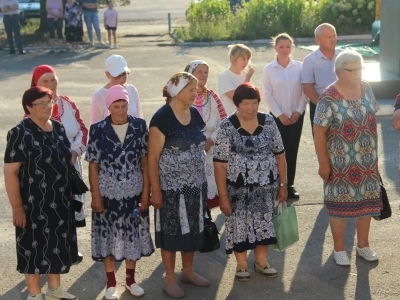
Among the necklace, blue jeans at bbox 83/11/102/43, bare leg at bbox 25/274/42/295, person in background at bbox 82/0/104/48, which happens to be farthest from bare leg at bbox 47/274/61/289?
blue jeans at bbox 83/11/102/43

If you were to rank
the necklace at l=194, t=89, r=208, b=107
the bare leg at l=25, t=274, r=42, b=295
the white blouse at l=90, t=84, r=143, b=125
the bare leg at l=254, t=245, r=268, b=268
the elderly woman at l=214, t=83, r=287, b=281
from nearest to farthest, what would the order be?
the bare leg at l=25, t=274, r=42, b=295 < the elderly woman at l=214, t=83, r=287, b=281 < the bare leg at l=254, t=245, r=268, b=268 < the white blouse at l=90, t=84, r=143, b=125 < the necklace at l=194, t=89, r=208, b=107

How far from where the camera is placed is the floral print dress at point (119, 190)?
19.1 ft

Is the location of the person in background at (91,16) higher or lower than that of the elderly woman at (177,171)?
lower

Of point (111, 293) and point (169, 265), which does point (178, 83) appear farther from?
point (111, 293)

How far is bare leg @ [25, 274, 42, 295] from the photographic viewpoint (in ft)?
18.7

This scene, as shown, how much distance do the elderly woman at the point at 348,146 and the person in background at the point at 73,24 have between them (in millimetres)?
15372

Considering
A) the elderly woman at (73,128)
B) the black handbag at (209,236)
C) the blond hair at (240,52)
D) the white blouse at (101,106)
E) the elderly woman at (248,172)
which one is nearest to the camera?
the elderly woman at (248,172)

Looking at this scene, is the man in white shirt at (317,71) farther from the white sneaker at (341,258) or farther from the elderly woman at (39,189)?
the elderly woman at (39,189)

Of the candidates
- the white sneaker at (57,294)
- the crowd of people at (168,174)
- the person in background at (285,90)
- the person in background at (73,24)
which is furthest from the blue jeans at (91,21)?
the white sneaker at (57,294)

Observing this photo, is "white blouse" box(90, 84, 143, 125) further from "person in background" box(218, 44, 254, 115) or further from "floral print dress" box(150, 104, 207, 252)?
"person in background" box(218, 44, 254, 115)

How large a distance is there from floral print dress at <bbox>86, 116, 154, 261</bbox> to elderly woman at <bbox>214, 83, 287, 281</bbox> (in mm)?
655

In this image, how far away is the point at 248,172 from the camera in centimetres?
609

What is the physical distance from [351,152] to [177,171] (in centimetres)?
150

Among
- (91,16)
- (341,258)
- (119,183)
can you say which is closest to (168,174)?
(119,183)
